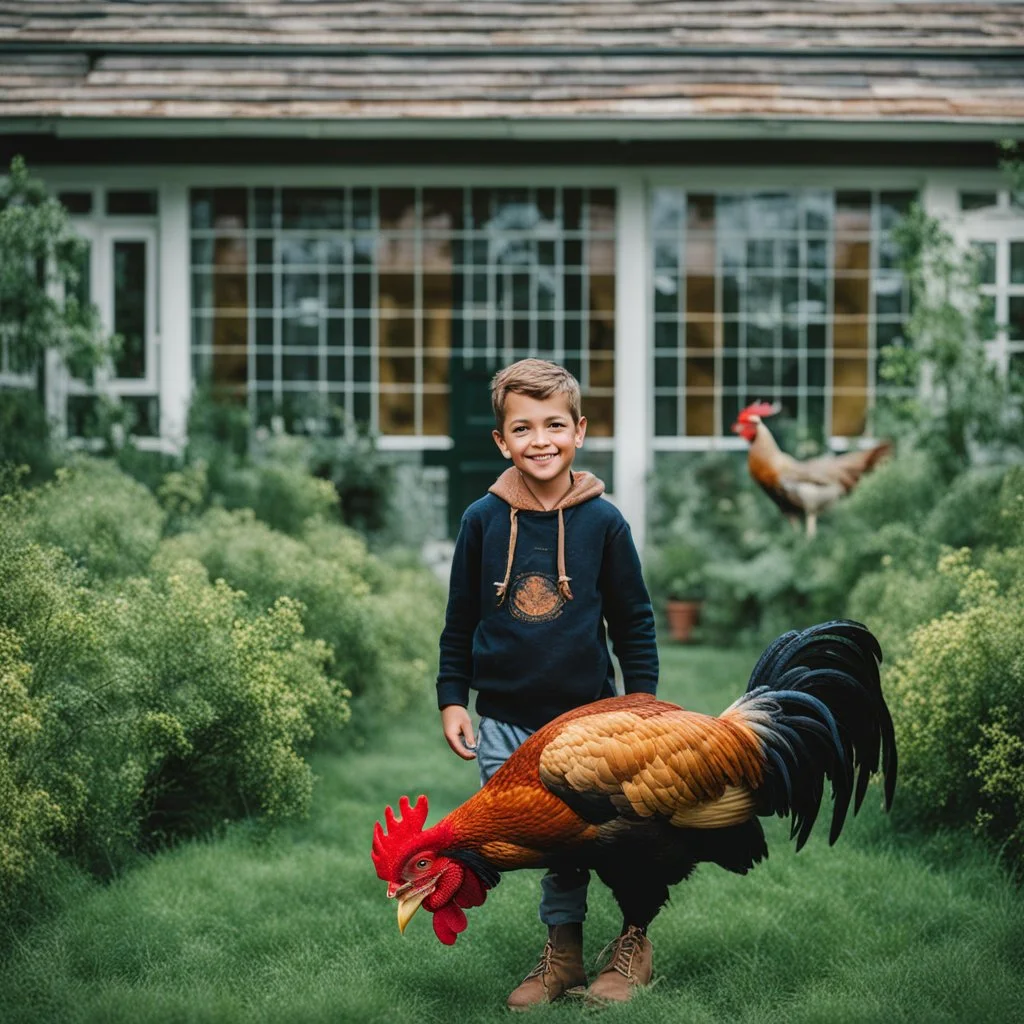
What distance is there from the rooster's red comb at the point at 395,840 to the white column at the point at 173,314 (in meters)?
8.43

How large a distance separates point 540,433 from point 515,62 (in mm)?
8473

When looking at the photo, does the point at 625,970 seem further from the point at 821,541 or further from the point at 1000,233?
the point at 1000,233

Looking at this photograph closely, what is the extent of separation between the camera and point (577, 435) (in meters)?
3.82

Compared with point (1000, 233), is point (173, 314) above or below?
below

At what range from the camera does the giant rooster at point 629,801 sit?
339 centimetres

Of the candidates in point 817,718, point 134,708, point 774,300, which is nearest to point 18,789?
point 134,708

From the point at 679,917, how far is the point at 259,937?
4.42 ft

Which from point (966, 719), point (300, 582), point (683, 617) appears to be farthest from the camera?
point (683, 617)

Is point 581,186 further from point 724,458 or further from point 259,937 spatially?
point 259,937

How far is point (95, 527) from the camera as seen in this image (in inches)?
243

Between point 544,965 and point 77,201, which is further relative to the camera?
point 77,201

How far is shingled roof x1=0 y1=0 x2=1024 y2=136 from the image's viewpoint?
10711mm

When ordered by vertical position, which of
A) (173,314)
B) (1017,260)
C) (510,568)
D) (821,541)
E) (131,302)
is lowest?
(821,541)

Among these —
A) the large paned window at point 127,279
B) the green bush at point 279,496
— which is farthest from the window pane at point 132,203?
the green bush at point 279,496
